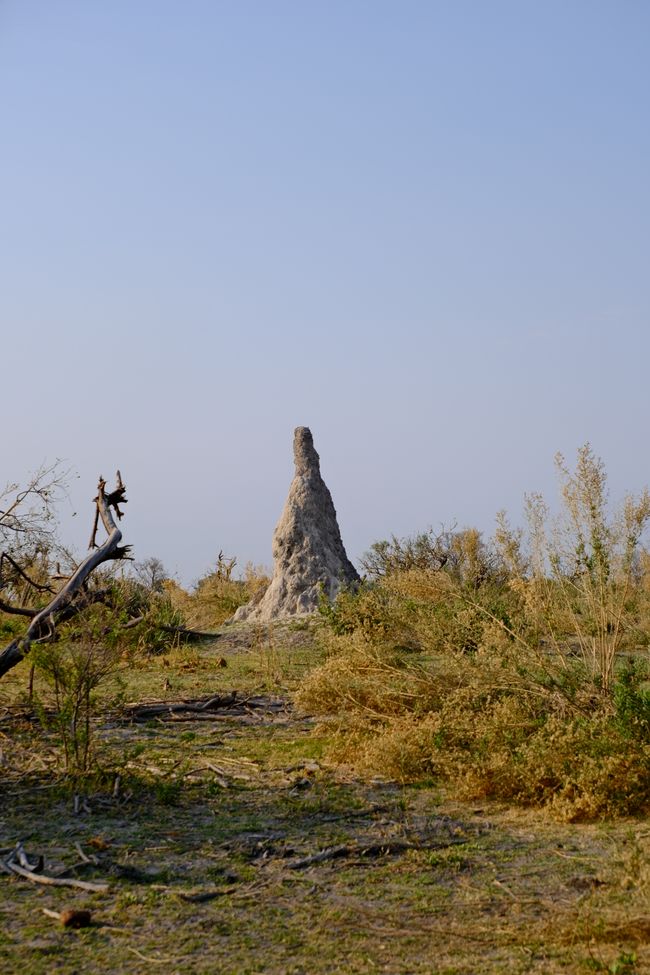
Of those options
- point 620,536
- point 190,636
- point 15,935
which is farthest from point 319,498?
point 15,935

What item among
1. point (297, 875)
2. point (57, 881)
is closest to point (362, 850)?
point (297, 875)

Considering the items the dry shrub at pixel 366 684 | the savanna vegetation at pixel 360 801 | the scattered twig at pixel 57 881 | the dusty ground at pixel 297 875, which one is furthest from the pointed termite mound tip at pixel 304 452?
the scattered twig at pixel 57 881

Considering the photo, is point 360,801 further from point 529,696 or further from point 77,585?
point 77,585

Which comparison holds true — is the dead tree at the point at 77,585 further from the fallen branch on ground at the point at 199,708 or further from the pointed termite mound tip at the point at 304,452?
the pointed termite mound tip at the point at 304,452

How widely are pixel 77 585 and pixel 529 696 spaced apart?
3.79 metres

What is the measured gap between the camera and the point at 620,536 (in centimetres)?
763

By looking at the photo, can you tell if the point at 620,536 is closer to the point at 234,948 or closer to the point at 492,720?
the point at 492,720

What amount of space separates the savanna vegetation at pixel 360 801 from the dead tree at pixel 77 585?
95 mm

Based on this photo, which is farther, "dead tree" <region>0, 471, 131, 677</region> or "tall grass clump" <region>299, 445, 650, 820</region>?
"dead tree" <region>0, 471, 131, 677</region>

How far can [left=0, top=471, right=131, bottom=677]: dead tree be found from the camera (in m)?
7.80

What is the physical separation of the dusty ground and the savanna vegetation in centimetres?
2

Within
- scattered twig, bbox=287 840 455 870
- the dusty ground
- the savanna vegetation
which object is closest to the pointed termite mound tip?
the savanna vegetation

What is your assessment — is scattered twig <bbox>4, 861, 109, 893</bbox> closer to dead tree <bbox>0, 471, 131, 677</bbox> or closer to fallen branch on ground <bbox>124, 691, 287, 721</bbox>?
dead tree <bbox>0, 471, 131, 677</bbox>

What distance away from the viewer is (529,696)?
739 centimetres
